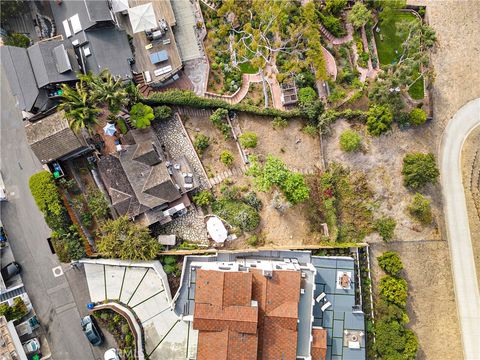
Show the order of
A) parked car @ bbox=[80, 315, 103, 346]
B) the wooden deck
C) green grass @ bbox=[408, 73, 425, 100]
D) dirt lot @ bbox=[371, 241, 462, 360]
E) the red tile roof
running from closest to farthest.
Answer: the red tile roof → parked car @ bbox=[80, 315, 103, 346] → the wooden deck → dirt lot @ bbox=[371, 241, 462, 360] → green grass @ bbox=[408, 73, 425, 100]

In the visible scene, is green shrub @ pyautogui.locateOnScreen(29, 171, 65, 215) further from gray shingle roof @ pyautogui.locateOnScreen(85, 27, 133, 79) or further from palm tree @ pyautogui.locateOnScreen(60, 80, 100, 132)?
gray shingle roof @ pyautogui.locateOnScreen(85, 27, 133, 79)

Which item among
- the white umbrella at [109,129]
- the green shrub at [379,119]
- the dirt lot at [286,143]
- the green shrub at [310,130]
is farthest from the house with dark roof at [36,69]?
the green shrub at [379,119]

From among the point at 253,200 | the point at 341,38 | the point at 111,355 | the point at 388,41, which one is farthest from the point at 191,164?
the point at 388,41

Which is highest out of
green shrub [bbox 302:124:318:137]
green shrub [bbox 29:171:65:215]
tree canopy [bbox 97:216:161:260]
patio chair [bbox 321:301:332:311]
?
green shrub [bbox 302:124:318:137]

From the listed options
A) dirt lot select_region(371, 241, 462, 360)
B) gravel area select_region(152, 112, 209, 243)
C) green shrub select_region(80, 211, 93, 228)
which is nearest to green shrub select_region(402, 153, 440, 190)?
dirt lot select_region(371, 241, 462, 360)

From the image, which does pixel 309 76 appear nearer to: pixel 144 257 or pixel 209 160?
pixel 209 160

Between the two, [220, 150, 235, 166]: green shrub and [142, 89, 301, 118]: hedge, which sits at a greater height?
[142, 89, 301, 118]: hedge

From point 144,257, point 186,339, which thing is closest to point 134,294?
point 144,257
